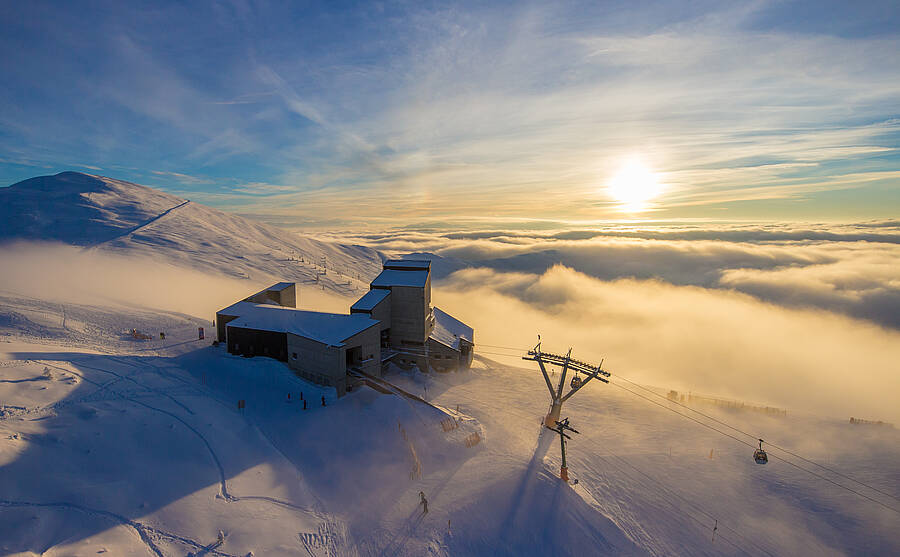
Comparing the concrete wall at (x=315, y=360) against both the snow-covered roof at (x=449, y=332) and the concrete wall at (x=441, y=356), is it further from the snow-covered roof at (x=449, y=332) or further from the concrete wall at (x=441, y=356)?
the snow-covered roof at (x=449, y=332)

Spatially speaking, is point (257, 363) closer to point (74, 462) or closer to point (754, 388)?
point (74, 462)

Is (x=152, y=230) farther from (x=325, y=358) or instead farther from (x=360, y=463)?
(x=360, y=463)

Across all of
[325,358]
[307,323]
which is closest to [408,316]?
[307,323]

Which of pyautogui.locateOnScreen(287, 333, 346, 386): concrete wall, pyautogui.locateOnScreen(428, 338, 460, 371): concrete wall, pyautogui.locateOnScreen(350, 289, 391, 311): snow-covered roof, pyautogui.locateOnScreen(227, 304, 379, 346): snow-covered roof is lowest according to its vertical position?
pyautogui.locateOnScreen(428, 338, 460, 371): concrete wall

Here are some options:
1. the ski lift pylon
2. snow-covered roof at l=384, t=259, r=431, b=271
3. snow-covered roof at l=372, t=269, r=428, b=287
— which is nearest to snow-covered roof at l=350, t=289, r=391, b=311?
snow-covered roof at l=372, t=269, r=428, b=287

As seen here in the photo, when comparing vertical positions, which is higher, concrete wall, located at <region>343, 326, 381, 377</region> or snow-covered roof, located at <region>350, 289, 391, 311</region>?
snow-covered roof, located at <region>350, 289, 391, 311</region>

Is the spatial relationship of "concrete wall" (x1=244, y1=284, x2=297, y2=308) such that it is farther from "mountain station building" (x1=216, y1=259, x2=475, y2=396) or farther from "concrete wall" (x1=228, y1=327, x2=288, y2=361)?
"concrete wall" (x1=228, y1=327, x2=288, y2=361)

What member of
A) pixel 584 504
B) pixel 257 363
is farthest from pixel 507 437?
pixel 257 363
